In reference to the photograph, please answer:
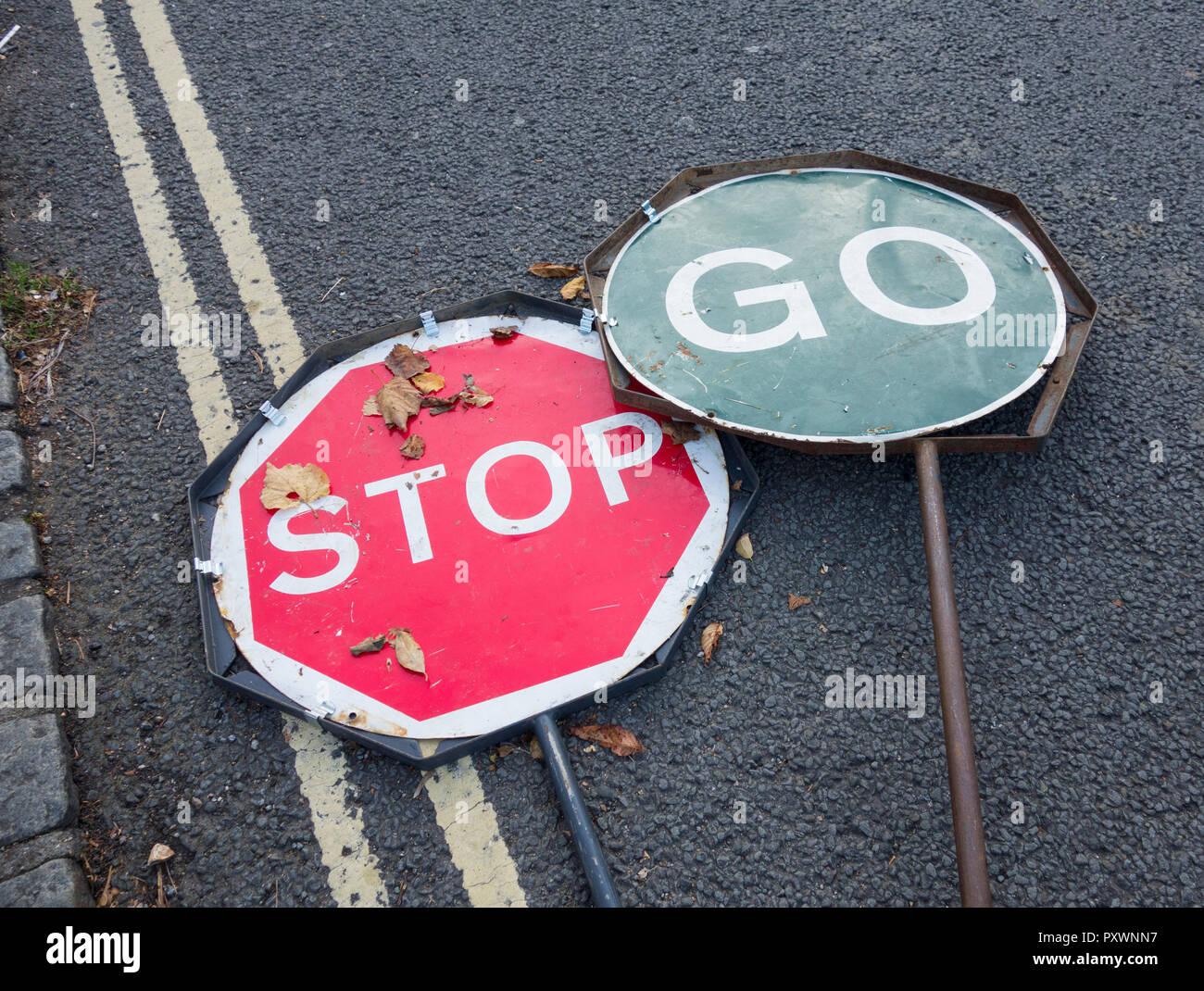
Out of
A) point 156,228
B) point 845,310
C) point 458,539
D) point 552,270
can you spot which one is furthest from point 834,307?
point 156,228

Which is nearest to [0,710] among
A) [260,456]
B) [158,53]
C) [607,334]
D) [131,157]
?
[260,456]

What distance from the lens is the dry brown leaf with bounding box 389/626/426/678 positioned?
99.3 inches

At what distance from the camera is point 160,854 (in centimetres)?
232

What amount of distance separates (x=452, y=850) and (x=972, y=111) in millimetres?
4155

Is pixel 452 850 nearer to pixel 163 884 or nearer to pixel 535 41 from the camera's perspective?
pixel 163 884

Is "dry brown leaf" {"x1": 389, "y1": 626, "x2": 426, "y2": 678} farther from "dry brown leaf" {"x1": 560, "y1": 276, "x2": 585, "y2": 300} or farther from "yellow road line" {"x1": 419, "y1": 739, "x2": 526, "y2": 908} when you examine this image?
"dry brown leaf" {"x1": 560, "y1": 276, "x2": 585, "y2": 300}

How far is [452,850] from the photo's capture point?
2.32m

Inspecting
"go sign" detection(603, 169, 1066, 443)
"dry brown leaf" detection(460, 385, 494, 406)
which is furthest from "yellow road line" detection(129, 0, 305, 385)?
"go sign" detection(603, 169, 1066, 443)

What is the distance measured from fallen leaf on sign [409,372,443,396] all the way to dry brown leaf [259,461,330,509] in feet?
1.67

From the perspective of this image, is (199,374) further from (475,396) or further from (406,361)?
(475,396)

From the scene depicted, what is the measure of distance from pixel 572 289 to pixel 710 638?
1713mm

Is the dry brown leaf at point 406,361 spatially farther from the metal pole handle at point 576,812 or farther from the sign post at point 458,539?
the metal pole handle at point 576,812

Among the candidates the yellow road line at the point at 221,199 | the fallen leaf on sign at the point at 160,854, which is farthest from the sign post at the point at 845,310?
the fallen leaf on sign at the point at 160,854

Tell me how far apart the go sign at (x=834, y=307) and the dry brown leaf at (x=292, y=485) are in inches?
48.0
